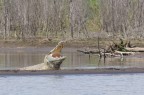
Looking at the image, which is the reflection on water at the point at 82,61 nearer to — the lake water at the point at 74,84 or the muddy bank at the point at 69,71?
the muddy bank at the point at 69,71

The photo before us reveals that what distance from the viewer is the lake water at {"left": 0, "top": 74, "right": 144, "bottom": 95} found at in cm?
2077

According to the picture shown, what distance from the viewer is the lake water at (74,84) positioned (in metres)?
20.8

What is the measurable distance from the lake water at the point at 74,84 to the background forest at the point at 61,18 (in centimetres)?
3678

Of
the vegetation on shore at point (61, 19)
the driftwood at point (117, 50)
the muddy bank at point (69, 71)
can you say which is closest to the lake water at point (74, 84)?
the muddy bank at point (69, 71)

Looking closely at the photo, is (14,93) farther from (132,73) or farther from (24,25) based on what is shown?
(24,25)

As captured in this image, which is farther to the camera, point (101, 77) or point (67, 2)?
point (67, 2)

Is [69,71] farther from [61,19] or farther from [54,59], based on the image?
[61,19]

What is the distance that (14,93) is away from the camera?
20.3m

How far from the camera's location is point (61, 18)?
71750 mm

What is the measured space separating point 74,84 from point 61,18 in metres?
48.5

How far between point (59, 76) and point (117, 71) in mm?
3303

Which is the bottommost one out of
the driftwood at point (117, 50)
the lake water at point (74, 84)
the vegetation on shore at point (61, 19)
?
the lake water at point (74, 84)

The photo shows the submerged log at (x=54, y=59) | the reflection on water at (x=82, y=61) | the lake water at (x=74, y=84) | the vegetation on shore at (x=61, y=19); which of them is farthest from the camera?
the vegetation on shore at (x=61, y=19)

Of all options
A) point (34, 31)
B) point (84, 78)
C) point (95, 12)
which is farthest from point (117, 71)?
point (95, 12)
